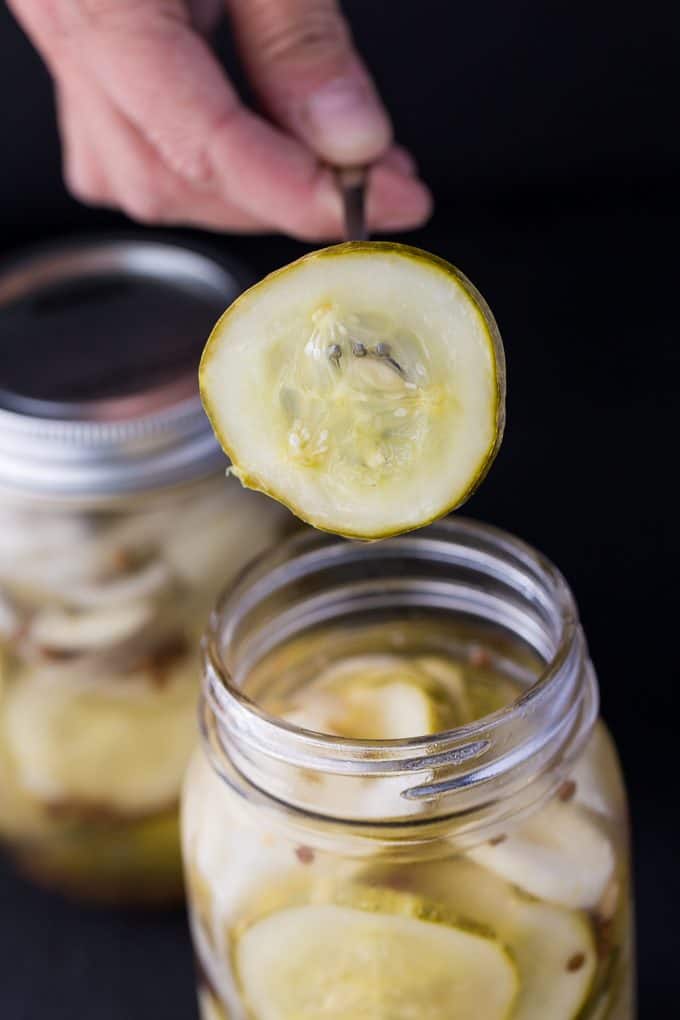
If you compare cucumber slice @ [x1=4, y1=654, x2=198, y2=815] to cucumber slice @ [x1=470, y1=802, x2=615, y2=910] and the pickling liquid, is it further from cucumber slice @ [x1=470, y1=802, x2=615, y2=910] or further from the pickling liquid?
cucumber slice @ [x1=470, y1=802, x2=615, y2=910]

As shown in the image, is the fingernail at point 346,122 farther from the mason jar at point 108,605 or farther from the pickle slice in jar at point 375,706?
the pickle slice in jar at point 375,706

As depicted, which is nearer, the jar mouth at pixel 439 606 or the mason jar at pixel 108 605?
the jar mouth at pixel 439 606

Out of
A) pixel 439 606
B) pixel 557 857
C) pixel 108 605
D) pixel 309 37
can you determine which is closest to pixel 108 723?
pixel 108 605

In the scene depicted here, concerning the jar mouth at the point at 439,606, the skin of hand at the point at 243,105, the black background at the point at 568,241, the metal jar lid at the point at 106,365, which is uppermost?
the skin of hand at the point at 243,105

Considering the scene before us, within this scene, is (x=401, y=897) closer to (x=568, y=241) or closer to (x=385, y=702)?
(x=385, y=702)

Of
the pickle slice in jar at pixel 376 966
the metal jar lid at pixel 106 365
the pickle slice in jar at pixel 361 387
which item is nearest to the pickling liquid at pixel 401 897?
the pickle slice in jar at pixel 376 966

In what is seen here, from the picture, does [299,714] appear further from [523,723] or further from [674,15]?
[674,15]
